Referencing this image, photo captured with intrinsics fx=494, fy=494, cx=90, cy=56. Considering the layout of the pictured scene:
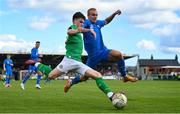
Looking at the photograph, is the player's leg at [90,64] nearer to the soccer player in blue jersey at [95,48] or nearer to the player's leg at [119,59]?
the soccer player in blue jersey at [95,48]

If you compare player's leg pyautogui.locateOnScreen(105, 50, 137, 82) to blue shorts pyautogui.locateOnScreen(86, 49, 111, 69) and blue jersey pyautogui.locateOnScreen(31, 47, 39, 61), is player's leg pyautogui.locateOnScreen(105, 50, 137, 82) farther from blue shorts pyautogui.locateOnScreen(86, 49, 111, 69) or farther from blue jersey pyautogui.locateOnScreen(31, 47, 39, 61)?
blue jersey pyautogui.locateOnScreen(31, 47, 39, 61)

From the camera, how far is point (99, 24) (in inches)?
495

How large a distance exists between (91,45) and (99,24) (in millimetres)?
700

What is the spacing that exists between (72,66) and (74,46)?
0.45 meters

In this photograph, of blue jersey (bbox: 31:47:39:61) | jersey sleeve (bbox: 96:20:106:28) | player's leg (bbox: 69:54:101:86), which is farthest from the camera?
blue jersey (bbox: 31:47:39:61)

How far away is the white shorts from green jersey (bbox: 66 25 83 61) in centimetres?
11

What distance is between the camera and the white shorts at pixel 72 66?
36.0ft

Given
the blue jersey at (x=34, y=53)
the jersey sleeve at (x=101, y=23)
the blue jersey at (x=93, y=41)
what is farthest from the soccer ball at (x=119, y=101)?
the blue jersey at (x=34, y=53)

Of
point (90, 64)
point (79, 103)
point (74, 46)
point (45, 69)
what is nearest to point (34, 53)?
point (90, 64)

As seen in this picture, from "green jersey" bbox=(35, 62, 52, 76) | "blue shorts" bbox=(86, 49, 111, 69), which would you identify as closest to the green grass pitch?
"green jersey" bbox=(35, 62, 52, 76)

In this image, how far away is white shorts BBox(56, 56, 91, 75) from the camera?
36.0ft

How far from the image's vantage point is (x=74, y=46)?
36.5ft

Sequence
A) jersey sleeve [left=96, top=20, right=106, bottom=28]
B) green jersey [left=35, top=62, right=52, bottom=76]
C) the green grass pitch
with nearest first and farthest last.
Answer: the green grass pitch
green jersey [left=35, top=62, right=52, bottom=76]
jersey sleeve [left=96, top=20, right=106, bottom=28]

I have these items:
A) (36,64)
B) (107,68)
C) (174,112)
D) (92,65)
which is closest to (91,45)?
(92,65)
